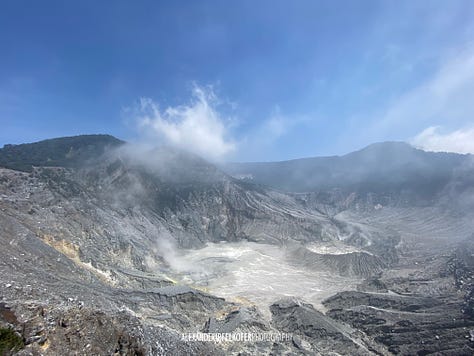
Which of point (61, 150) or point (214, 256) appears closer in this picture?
point (214, 256)

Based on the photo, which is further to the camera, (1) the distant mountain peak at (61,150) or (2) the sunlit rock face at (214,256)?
(1) the distant mountain peak at (61,150)

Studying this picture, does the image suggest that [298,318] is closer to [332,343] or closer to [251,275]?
[332,343]

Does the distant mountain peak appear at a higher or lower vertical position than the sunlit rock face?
higher

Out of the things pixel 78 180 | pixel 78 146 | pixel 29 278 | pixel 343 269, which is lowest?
pixel 343 269

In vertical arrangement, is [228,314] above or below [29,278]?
below

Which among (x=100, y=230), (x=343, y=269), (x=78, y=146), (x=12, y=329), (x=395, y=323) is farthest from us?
(x=78, y=146)

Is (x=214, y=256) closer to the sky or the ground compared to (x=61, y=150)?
closer to the ground

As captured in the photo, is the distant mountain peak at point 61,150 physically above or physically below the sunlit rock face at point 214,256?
above

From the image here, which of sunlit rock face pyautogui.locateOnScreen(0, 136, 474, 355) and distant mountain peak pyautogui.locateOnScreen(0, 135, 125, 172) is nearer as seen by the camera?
sunlit rock face pyautogui.locateOnScreen(0, 136, 474, 355)

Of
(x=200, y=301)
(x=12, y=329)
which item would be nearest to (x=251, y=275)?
(x=200, y=301)

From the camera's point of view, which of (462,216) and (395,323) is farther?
(462,216)

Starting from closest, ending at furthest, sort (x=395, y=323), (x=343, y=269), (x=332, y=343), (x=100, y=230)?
(x=332, y=343) → (x=395, y=323) → (x=100, y=230) → (x=343, y=269)
